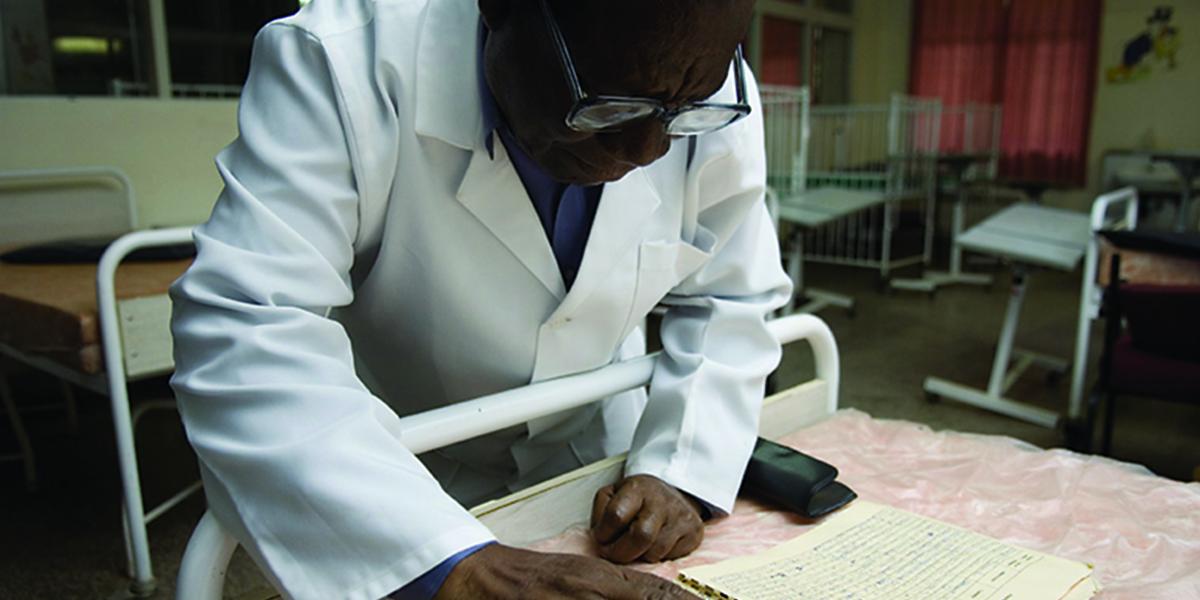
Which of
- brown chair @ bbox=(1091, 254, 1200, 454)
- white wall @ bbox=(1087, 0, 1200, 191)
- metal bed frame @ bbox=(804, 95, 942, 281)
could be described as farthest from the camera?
white wall @ bbox=(1087, 0, 1200, 191)

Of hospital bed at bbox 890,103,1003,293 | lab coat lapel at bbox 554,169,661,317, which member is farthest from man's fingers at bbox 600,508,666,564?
hospital bed at bbox 890,103,1003,293

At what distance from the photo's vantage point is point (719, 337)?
3.35 ft

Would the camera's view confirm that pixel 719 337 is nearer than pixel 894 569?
No

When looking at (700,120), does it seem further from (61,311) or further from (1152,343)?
(1152,343)

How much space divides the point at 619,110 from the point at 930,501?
1.88 ft

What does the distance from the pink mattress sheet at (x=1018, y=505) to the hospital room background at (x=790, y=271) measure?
0.49 m

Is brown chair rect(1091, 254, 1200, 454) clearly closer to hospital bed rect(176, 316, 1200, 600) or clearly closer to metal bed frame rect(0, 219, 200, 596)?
hospital bed rect(176, 316, 1200, 600)

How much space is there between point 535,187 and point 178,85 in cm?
313

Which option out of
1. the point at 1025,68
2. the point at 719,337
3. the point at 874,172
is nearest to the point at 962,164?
the point at 874,172

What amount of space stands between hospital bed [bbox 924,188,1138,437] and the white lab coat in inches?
84.3

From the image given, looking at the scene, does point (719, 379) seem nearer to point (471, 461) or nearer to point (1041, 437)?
point (471, 461)

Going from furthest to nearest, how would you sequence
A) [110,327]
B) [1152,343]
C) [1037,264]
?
[1037,264], [1152,343], [110,327]

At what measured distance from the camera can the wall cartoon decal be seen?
20.8ft

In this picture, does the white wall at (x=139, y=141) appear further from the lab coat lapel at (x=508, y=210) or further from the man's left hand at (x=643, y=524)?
the man's left hand at (x=643, y=524)
